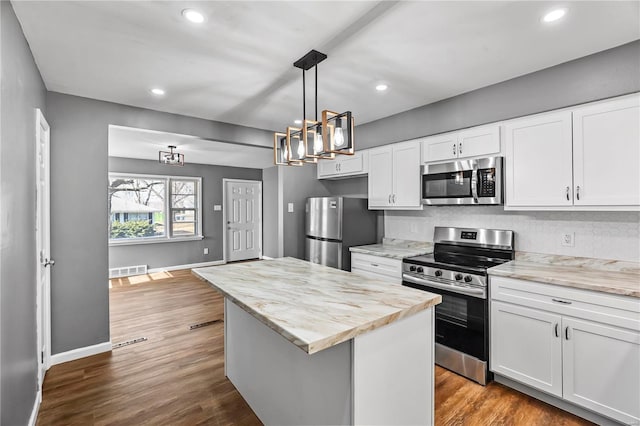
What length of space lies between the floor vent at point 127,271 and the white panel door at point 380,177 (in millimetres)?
4902

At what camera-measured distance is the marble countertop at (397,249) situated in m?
3.19

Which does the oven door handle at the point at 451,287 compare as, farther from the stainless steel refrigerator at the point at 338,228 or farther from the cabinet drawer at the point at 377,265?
the stainless steel refrigerator at the point at 338,228

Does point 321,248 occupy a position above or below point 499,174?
below

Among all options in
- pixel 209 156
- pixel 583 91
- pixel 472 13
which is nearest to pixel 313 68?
pixel 472 13

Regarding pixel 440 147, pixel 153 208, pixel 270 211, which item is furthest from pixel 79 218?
pixel 270 211

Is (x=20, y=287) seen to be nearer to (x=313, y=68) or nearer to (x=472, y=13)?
(x=313, y=68)

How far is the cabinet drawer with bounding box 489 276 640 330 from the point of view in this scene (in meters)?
1.80

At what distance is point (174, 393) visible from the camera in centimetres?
231

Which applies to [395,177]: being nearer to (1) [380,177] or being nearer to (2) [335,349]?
(1) [380,177]

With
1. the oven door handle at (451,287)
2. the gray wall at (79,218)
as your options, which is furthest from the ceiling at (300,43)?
the oven door handle at (451,287)

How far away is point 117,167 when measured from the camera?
19.4 feet

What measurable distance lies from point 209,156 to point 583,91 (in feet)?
18.2

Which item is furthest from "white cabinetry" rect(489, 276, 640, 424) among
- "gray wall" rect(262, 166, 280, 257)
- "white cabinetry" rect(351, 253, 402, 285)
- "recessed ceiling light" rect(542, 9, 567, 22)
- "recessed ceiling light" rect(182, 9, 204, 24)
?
"gray wall" rect(262, 166, 280, 257)

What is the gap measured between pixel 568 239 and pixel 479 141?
1.09 meters
